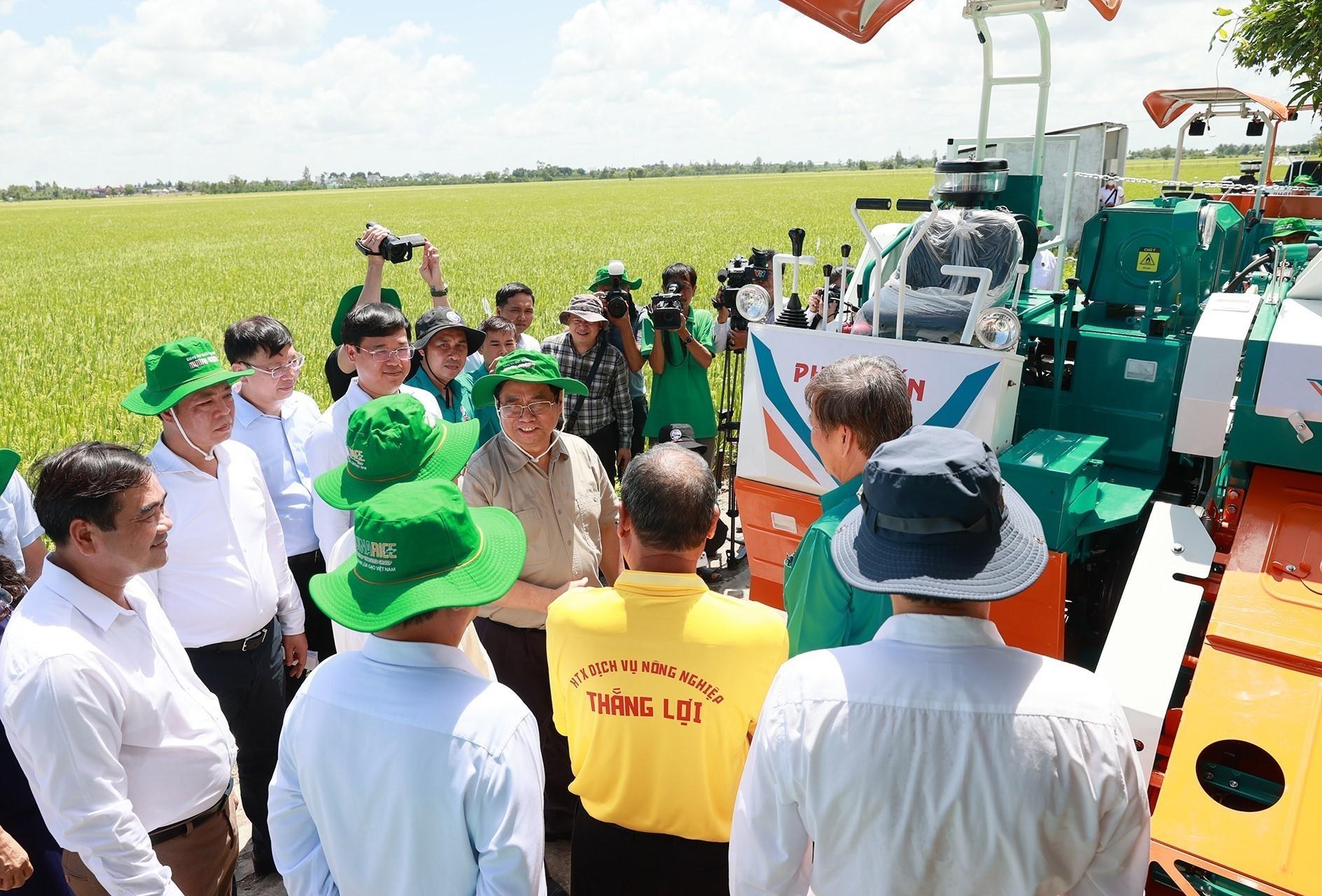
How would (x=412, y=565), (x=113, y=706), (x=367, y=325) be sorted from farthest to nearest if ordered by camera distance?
1. (x=367, y=325)
2. (x=113, y=706)
3. (x=412, y=565)

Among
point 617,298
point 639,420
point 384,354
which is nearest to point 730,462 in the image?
point 639,420

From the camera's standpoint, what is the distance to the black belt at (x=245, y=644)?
3070 millimetres

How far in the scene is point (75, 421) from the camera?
403 inches

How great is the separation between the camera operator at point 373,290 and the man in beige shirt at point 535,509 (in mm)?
1374

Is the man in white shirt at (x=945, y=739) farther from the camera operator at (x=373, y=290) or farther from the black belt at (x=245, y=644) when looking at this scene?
the camera operator at (x=373, y=290)

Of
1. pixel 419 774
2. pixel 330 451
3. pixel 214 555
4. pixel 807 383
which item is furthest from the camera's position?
pixel 807 383

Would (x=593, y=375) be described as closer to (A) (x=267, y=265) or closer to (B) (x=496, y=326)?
(B) (x=496, y=326)

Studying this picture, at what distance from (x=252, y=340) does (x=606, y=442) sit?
2544 millimetres

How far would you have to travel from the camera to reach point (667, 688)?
2.01 metres

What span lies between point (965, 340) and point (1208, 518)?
121 centimetres

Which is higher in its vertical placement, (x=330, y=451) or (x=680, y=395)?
(x=330, y=451)

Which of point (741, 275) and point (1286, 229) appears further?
point (1286, 229)

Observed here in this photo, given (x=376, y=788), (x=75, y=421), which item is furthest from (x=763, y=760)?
(x=75, y=421)

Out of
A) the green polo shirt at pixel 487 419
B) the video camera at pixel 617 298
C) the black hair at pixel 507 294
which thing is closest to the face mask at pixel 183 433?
the green polo shirt at pixel 487 419
